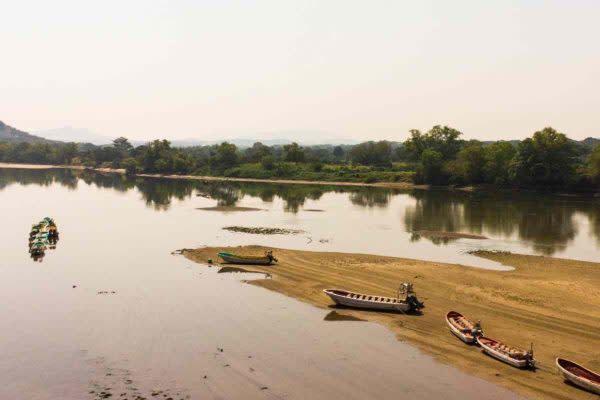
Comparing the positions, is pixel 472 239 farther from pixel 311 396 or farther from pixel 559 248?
pixel 311 396

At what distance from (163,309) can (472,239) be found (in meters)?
48.2

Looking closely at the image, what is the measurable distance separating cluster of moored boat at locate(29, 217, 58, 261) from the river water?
1.09m

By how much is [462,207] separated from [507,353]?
293 feet

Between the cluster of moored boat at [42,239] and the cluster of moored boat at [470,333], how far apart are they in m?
36.0

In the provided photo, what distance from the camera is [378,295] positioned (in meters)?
44.7

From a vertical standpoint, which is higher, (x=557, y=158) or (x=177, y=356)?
(x=557, y=158)

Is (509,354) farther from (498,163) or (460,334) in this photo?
(498,163)

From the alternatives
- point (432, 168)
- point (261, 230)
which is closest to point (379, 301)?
point (261, 230)

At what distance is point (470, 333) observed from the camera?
3406 centimetres

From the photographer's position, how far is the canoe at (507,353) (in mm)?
30125

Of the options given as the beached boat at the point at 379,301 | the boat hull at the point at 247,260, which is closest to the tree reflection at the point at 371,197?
the boat hull at the point at 247,260

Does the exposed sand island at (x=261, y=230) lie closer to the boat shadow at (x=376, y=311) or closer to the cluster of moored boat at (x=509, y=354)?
the boat shadow at (x=376, y=311)

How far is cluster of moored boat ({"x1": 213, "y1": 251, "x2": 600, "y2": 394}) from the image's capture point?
27984 mm

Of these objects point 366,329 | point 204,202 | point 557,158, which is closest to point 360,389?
point 366,329
